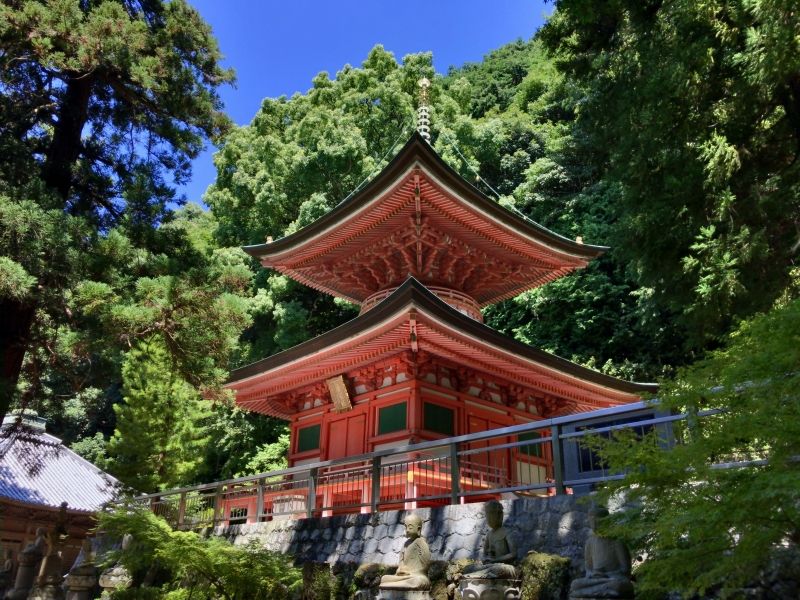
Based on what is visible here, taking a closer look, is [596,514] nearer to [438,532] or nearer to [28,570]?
[438,532]

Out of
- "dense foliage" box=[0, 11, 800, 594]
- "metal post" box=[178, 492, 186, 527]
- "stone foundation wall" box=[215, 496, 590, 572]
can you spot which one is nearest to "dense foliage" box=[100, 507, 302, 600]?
"dense foliage" box=[0, 11, 800, 594]

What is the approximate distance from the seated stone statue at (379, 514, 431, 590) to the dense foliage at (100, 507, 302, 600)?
2070 mm

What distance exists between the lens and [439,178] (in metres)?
12.3

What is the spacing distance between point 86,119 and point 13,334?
159 inches

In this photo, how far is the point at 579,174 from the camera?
26547 mm

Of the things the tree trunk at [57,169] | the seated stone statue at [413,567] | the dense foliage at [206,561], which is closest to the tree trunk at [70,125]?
the tree trunk at [57,169]

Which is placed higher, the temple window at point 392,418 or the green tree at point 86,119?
the green tree at point 86,119

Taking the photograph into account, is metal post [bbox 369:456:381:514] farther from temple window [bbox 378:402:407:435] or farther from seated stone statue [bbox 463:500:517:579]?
temple window [bbox 378:402:407:435]

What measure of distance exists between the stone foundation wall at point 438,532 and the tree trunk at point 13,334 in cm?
450

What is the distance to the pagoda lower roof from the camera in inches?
416

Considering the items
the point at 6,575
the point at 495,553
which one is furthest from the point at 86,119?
the point at 6,575

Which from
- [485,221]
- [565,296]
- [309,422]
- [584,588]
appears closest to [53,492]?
[309,422]

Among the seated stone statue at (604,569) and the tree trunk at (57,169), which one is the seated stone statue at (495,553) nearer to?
the seated stone statue at (604,569)

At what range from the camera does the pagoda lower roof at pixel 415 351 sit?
1056 centimetres
